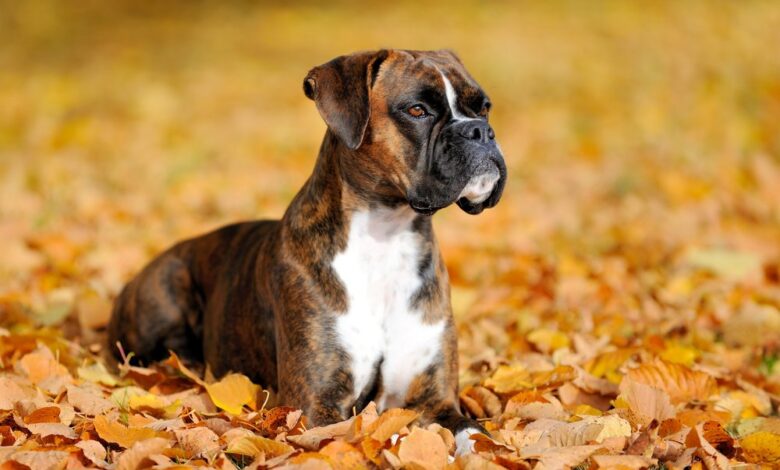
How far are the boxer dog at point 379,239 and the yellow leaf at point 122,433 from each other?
66 cm

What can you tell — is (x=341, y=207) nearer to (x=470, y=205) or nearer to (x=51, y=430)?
(x=470, y=205)

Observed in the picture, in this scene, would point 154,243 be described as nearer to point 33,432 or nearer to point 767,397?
point 33,432

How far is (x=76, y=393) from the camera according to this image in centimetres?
404

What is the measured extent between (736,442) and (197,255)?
9.25 ft

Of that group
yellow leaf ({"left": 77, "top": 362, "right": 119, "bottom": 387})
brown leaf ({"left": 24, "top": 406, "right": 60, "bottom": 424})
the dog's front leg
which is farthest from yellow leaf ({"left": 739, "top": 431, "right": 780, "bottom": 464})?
yellow leaf ({"left": 77, "top": 362, "right": 119, "bottom": 387})

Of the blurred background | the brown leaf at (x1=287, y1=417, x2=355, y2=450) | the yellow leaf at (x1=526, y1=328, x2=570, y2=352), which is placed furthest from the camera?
the blurred background

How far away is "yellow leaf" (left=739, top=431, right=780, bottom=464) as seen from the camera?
3.57m

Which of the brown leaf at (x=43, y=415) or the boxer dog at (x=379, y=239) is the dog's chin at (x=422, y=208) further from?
the brown leaf at (x=43, y=415)

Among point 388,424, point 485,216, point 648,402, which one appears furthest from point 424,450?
point 485,216

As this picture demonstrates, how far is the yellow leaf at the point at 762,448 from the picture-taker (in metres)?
3.57

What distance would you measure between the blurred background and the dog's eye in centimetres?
151

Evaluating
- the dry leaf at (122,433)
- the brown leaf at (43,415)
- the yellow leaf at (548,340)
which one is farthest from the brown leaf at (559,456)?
the yellow leaf at (548,340)

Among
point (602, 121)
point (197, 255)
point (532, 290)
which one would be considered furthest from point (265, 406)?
point (602, 121)

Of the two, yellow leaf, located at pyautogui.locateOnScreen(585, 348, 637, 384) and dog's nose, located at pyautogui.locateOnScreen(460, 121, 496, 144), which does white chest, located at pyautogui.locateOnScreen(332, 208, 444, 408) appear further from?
yellow leaf, located at pyautogui.locateOnScreen(585, 348, 637, 384)
